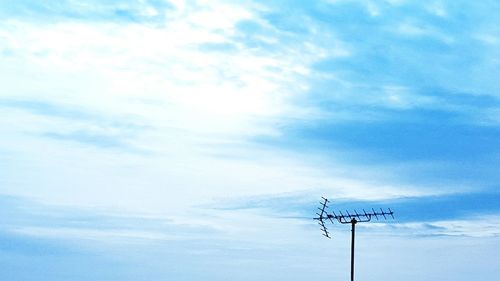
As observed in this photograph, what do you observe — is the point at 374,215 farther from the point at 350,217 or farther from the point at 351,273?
the point at 351,273

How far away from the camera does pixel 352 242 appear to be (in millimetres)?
42969

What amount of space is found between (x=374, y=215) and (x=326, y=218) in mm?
3667

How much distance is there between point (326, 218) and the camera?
141ft

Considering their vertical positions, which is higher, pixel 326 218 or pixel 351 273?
pixel 326 218

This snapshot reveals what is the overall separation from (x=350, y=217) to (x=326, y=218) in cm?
171

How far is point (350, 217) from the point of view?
140 ft

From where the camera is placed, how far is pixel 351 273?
4244cm

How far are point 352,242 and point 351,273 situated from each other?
2.16m

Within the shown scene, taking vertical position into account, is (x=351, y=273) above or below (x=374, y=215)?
below

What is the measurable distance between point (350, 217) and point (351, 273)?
12.9 ft

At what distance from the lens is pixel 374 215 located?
4097cm

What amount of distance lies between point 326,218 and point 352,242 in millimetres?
2507

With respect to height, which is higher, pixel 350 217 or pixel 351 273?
pixel 350 217

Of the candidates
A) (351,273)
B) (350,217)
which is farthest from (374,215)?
(351,273)
